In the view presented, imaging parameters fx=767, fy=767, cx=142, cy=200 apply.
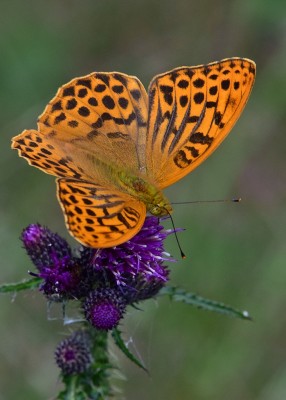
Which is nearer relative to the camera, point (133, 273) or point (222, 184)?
point (133, 273)

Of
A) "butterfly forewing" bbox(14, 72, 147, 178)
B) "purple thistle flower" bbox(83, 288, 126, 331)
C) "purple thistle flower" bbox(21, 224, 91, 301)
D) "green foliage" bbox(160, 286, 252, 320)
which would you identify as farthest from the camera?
"butterfly forewing" bbox(14, 72, 147, 178)

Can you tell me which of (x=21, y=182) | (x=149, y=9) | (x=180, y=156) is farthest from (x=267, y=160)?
(x=180, y=156)

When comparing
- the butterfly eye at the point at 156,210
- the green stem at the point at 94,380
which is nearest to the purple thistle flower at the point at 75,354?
the green stem at the point at 94,380

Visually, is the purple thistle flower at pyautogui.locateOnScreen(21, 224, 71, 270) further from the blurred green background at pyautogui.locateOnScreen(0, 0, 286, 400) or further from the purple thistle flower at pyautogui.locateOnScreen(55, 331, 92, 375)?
the blurred green background at pyautogui.locateOnScreen(0, 0, 286, 400)

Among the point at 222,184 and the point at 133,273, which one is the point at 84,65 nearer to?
the point at 222,184

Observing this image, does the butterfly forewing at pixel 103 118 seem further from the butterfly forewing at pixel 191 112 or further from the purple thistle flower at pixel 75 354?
the purple thistle flower at pixel 75 354

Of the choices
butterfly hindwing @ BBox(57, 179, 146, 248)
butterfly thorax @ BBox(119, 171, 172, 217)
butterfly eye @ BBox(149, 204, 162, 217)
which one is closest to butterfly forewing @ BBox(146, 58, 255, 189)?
butterfly thorax @ BBox(119, 171, 172, 217)

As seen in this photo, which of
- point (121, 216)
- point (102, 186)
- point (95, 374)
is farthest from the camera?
point (95, 374)
